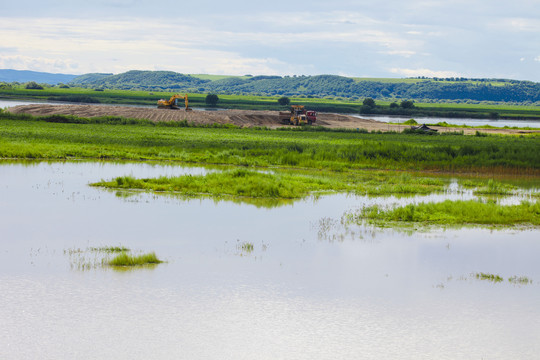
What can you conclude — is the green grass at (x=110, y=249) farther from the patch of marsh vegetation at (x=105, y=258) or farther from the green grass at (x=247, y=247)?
the green grass at (x=247, y=247)

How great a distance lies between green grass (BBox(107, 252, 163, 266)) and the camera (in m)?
15.7

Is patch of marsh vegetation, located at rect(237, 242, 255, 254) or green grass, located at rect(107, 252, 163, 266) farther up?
green grass, located at rect(107, 252, 163, 266)

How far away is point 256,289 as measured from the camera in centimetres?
1433

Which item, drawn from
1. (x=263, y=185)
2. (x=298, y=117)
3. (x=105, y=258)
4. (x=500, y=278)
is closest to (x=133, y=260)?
(x=105, y=258)

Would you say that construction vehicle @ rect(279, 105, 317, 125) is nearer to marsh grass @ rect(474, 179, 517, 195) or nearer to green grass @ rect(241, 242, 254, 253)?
marsh grass @ rect(474, 179, 517, 195)

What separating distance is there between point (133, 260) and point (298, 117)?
68696 millimetres

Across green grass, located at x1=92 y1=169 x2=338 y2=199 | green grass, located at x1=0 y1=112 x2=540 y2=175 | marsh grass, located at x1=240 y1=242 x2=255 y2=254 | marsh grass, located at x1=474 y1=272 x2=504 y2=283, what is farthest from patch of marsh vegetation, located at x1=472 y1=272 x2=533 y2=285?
green grass, located at x1=0 y1=112 x2=540 y2=175

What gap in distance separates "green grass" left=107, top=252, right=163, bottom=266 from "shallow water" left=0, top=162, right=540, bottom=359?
17.7 inches

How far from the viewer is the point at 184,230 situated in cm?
1995

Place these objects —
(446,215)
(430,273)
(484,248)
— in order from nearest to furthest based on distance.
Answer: (430,273) < (484,248) < (446,215)

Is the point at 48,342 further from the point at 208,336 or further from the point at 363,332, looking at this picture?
the point at 363,332

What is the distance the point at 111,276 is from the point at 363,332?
5.75m

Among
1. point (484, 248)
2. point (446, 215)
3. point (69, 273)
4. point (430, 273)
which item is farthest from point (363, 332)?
point (446, 215)

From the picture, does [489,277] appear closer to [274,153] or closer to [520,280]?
[520,280]
